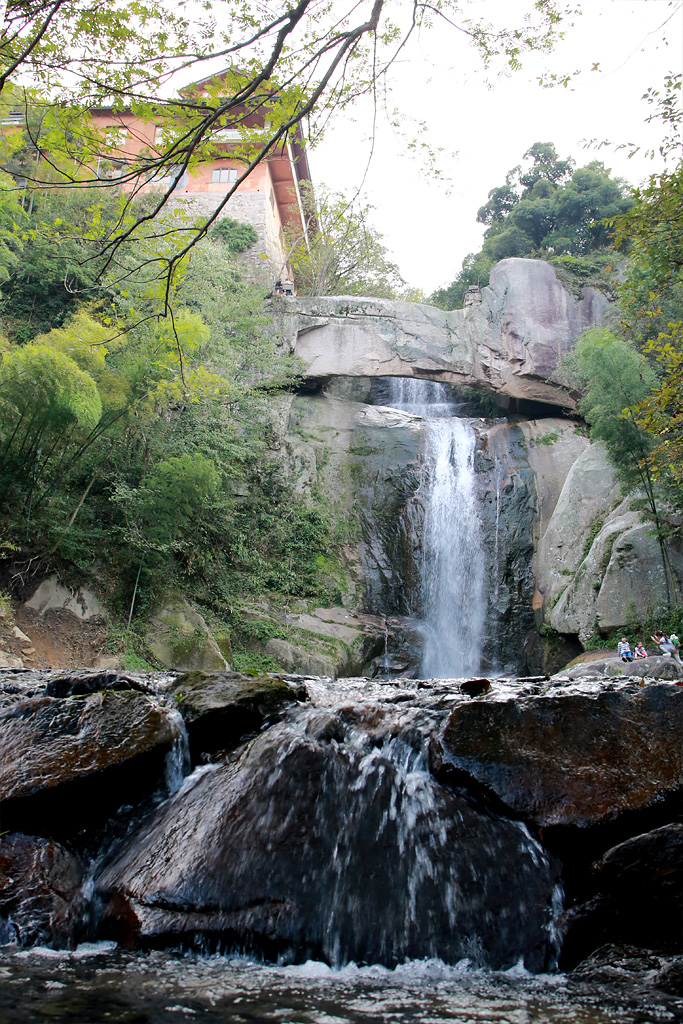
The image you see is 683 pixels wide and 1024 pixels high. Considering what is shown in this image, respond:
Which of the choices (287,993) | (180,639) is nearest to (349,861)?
(287,993)

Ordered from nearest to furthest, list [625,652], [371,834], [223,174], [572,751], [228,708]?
1. [371,834]
2. [572,751]
3. [228,708]
4. [625,652]
5. [223,174]

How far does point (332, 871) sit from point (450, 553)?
12859 millimetres

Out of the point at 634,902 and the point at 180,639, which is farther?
the point at 180,639

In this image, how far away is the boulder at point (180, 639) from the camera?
1119cm

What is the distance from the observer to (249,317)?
1753 cm

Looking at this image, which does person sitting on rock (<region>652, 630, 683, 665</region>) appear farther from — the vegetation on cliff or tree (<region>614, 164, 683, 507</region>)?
the vegetation on cliff

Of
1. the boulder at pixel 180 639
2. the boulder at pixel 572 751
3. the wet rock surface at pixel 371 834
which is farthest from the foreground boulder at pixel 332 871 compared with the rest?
the boulder at pixel 180 639

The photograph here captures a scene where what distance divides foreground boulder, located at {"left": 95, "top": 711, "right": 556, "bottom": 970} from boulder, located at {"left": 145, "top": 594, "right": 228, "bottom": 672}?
728cm

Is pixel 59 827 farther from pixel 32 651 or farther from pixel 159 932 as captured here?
pixel 32 651

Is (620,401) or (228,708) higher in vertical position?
(620,401)

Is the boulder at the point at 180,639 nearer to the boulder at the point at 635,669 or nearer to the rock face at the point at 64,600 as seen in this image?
the rock face at the point at 64,600

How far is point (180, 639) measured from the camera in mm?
11445

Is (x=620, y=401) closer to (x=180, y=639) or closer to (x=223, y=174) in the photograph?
(x=180, y=639)

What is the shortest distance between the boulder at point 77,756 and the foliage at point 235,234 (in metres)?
21.3
